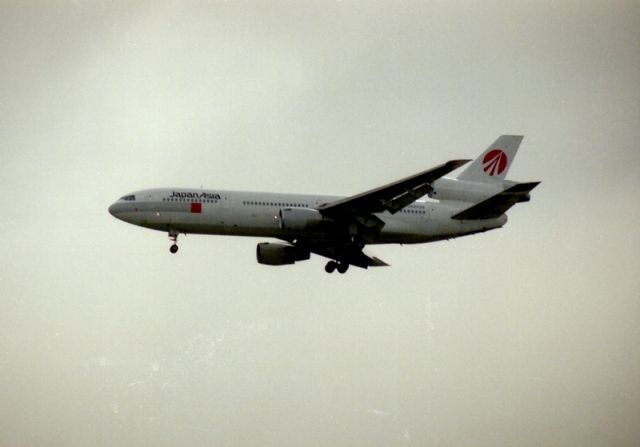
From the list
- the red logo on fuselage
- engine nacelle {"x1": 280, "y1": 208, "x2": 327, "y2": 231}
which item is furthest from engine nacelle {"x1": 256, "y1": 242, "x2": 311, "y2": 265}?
the red logo on fuselage

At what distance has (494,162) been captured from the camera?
5591 centimetres

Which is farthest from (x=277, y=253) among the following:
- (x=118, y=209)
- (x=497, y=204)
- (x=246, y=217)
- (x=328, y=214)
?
(x=497, y=204)

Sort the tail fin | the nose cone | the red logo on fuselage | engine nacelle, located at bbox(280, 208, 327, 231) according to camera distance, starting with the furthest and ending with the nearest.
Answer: the red logo on fuselage
the tail fin
the nose cone
engine nacelle, located at bbox(280, 208, 327, 231)

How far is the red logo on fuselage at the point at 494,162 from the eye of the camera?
5569cm

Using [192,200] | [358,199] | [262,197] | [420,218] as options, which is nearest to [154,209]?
[192,200]

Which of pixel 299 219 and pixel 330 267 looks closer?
pixel 299 219

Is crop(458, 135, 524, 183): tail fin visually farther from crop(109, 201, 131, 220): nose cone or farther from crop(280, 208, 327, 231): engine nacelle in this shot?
crop(109, 201, 131, 220): nose cone

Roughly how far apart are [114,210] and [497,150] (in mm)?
23416

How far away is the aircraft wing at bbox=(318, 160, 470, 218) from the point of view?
148 ft

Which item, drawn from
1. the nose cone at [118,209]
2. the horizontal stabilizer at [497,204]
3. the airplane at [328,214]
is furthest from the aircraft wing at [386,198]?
the nose cone at [118,209]

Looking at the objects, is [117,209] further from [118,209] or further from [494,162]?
[494,162]

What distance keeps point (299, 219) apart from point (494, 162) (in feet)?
49.0

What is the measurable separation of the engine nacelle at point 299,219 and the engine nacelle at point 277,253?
5.72 metres

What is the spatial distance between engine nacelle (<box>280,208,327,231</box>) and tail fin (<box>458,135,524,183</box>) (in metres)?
11.5
